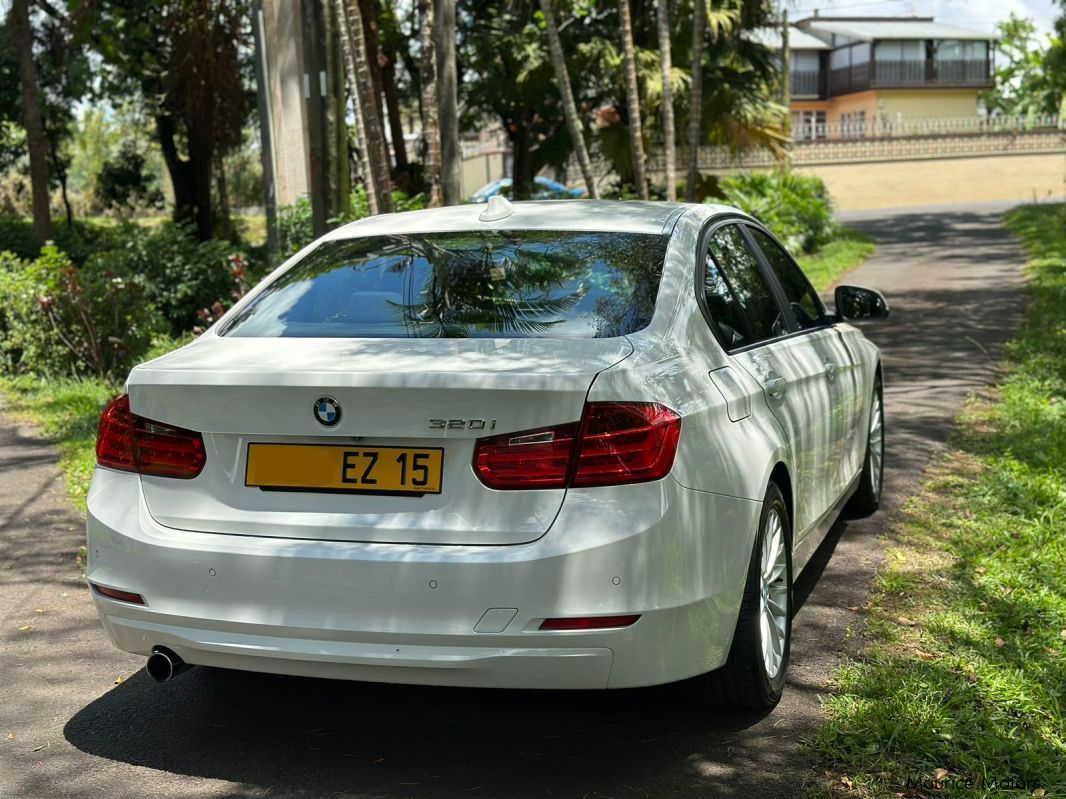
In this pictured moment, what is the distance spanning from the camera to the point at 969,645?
15.0 ft

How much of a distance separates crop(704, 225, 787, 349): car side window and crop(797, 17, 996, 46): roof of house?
69.5m

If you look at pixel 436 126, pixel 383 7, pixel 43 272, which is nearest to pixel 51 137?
pixel 383 7

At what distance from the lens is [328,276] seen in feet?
14.3

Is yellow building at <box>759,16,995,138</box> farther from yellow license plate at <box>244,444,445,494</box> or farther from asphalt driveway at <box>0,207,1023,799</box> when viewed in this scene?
yellow license plate at <box>244,444,445,494</box>

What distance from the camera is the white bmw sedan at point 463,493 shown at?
3295mm

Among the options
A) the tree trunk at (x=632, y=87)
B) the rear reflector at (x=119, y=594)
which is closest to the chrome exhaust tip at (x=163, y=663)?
the rear reflector at (x=119, y=594)

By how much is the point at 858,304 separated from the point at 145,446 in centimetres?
348

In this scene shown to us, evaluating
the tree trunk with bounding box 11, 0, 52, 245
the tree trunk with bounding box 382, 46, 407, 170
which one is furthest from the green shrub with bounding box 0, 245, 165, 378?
the tree trunk with bounding box 382, 46, 407, 170

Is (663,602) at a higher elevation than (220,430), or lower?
lower

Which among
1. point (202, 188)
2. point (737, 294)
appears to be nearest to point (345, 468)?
point (737, 294)

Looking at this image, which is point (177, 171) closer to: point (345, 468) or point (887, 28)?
point (345, 468)

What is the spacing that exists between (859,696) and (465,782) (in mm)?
1343

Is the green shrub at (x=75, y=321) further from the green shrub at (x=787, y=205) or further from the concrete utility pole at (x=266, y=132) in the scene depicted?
the green shrub at (x=787, y=205)

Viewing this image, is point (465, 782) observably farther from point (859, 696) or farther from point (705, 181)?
point (705, 181)
